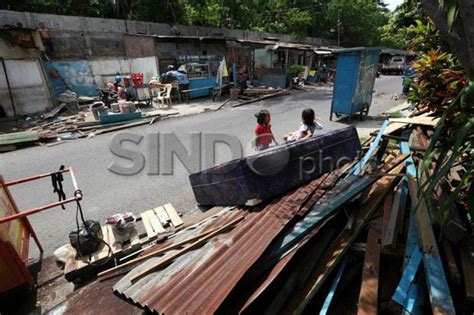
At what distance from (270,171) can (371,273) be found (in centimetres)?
165

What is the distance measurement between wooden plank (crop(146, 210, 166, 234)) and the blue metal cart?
8.01 meters

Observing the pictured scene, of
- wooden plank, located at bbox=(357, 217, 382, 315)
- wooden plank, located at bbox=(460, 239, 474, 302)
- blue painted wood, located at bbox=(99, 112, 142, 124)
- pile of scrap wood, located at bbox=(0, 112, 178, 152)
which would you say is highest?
wooden plank, located at bbox=(460, 239, 474, 302)

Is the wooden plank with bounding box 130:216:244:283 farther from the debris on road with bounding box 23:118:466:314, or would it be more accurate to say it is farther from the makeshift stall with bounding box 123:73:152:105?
the makeshift stall with bounding box 123:73:152:105

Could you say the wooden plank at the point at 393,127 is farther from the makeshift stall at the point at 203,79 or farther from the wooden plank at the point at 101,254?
the makeshift stall at the point at 203,79

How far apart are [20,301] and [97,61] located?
15.8m

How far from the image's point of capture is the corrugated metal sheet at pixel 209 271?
2125 millimetres

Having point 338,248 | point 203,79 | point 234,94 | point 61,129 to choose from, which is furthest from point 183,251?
point 203,79

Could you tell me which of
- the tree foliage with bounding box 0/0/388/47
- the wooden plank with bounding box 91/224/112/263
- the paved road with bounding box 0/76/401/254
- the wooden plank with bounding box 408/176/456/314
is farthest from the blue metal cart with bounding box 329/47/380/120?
the tree foliage with bounding box 0/0/388/47

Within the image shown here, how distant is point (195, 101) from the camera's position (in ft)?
51.2

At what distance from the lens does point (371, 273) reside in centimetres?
239

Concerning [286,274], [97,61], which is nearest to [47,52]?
[97,61]

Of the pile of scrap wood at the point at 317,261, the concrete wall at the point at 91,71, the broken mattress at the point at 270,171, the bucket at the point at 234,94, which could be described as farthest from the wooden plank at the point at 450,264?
the concrete wall at the point at 91,71

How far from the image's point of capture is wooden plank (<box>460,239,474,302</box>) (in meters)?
2.03

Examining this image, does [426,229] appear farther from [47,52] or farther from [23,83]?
[47,52]
